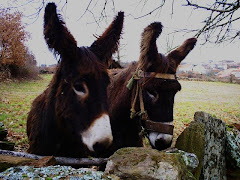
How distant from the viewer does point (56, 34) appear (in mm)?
2051

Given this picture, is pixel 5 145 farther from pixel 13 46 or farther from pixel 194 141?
pixel 13 46

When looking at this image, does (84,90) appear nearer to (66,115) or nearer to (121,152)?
(66,115)

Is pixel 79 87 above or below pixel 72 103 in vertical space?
above

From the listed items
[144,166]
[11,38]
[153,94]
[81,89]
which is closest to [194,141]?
[153,94]

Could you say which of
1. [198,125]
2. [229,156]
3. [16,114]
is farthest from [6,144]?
[16,114]

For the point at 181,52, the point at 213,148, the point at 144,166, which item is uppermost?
the point at 181,52

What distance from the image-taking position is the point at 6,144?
2896mm

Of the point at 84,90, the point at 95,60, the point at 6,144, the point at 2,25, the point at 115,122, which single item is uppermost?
the point at 2,25

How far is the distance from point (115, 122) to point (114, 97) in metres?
0.46

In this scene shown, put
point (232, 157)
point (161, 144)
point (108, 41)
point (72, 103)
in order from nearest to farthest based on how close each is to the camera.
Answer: point (72, 103)
point (108, 41)
point (161, 144)
point (232, 157)

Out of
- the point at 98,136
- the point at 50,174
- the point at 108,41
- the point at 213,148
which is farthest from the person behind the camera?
the point at 213,148

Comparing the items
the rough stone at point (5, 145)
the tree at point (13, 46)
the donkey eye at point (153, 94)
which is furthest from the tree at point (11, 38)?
the donkey eye at point (153, 94)

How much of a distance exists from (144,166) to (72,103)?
100 cm

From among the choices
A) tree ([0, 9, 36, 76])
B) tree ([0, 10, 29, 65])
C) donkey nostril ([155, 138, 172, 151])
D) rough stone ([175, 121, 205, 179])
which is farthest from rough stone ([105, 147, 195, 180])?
tree ([0, 10, 29, 65])
